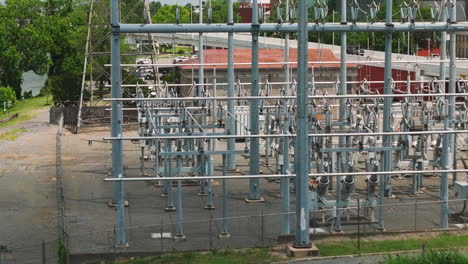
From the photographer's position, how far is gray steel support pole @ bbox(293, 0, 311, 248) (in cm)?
1991

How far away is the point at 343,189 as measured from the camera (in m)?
25.4

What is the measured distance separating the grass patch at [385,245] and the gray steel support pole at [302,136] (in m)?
0.64

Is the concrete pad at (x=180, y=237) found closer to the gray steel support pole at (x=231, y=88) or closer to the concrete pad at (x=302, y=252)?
the concrete pad at (x=302, y=252)

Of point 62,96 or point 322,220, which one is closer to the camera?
point 322,220

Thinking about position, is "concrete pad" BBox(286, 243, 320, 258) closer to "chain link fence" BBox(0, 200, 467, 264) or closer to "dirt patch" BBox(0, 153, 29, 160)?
"chain link fence" BBox(0, 200, 467, 264)

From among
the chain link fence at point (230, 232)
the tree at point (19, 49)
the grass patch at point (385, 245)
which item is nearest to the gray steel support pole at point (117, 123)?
the chain link fence at point (230, 232)

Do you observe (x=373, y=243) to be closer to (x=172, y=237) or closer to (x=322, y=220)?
(x=322, y=220)

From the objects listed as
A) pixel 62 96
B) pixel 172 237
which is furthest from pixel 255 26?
pixel 62 96

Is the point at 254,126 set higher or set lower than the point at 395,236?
higher

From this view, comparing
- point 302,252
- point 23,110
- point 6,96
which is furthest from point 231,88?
point 6,96

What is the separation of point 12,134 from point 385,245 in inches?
1193

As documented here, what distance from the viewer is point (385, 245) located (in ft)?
69.2

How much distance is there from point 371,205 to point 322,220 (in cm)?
135

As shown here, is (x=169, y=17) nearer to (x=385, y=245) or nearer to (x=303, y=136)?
(x=385, y=245)
